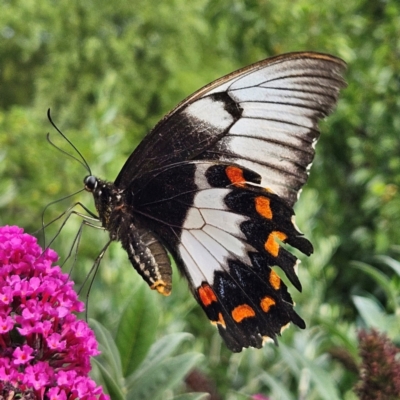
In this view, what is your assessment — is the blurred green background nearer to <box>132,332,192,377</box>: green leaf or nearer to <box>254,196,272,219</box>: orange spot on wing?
<box>132,332,192,377</box>: green leaf

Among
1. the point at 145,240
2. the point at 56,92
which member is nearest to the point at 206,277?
the point at 145,240

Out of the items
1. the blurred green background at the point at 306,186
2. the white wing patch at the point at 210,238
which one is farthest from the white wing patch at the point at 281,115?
the blurred green background at the point at 306,186

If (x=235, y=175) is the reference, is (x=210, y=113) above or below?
above

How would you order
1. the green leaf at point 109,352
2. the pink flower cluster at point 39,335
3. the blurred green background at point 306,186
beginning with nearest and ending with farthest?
the pink flower cluster at point 39,335
the green leaf at point 109,352
the blurred green background at point 306,186

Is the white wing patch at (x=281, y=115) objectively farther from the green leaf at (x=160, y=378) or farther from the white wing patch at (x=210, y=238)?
the green leaf at (x=160, y=378)

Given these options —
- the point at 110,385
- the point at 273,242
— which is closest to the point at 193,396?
the point at 110,385

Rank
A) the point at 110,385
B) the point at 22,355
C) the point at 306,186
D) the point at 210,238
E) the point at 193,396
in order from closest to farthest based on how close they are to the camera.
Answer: the point at 22,355, the point at 110,385, the point at 193,396, the point at 210,238, the point at 306,186

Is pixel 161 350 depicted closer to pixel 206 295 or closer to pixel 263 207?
pixel 206 295

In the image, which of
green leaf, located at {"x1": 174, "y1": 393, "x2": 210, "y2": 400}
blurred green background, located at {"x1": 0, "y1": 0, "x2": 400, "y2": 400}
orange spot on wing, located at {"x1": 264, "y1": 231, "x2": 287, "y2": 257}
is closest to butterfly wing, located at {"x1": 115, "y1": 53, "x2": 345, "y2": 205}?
orange spot on wing, located at {"x1": 264, "y1": 231, "x2": 287, "y2": 257}
